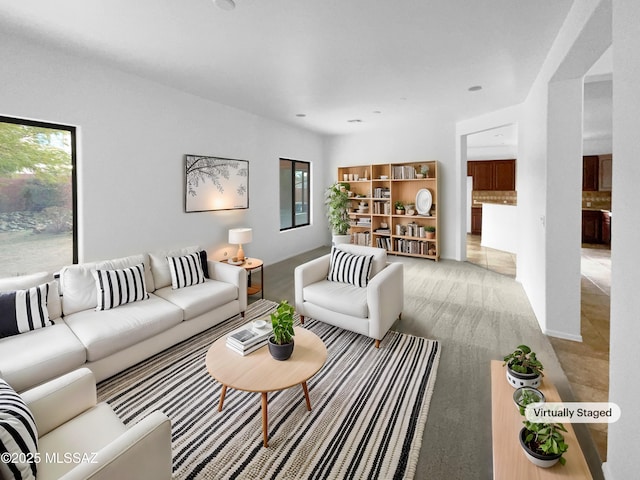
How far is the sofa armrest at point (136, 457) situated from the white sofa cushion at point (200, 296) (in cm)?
179

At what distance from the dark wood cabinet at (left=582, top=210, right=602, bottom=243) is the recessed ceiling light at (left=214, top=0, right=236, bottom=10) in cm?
950

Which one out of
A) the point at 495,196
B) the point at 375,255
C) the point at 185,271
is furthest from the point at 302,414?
the point at 495,196

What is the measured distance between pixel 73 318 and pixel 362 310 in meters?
2.47

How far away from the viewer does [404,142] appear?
638 centimetres

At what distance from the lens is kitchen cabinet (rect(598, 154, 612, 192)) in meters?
7.75

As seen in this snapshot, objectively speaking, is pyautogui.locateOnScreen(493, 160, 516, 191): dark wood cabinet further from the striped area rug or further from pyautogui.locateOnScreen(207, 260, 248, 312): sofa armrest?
pyautogui.locateOnScreen(207, 260, 248, 312): sofa armrest

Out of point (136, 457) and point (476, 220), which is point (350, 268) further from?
point (476, 220)

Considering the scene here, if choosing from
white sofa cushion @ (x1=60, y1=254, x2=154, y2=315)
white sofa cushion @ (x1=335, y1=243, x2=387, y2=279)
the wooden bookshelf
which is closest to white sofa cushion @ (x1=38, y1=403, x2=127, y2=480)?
white sofa cushion @ (x1=60, y1=254, x2=154, y2=315)

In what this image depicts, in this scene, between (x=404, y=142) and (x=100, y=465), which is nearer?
(x=100, y=465)

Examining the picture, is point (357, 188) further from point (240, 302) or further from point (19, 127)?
point (19, 127)

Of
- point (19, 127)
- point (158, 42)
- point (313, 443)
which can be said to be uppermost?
point (158, 42)

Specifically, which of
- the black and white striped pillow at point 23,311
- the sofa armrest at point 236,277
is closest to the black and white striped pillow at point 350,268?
the sofa armrest at point 236,277

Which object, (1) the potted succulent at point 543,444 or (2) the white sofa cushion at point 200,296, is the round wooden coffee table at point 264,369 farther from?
(1) the potted succulent at point 543,444

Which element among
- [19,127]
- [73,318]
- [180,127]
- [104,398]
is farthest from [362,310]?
[19,127]
